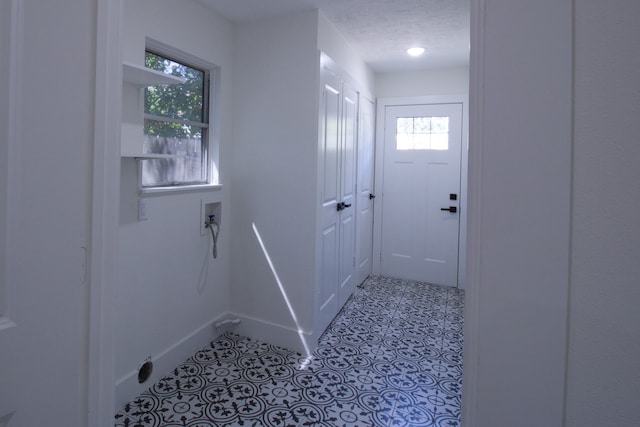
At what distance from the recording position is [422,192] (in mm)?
4285

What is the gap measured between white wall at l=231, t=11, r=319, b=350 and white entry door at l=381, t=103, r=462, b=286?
206 cm

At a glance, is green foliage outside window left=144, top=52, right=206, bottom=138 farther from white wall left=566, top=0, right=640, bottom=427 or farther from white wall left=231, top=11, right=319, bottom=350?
white wall left=566, top=0, right=640, bottom=427

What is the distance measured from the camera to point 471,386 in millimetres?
745

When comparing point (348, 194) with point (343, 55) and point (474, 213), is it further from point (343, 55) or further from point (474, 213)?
point (474, 213)

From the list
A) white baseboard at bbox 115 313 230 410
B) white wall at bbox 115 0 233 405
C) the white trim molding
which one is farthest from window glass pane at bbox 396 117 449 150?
the white trim molding

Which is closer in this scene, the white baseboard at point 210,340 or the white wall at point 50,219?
the white wall at point 50,219

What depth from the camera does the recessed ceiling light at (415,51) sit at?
10.9ft

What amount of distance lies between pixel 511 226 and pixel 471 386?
0.35 meters

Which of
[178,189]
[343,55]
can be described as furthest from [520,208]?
[343,55]

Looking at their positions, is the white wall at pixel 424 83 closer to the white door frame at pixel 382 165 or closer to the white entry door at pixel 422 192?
the white door frame at pixel 382 165

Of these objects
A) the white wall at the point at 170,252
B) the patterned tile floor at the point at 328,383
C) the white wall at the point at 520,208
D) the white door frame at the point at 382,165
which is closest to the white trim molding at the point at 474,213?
the white wall at the point at 520,208

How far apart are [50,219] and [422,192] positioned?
4.01 m

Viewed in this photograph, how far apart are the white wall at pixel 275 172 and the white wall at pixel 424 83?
6.53ft

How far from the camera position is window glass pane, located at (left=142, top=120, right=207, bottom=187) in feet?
7.20
